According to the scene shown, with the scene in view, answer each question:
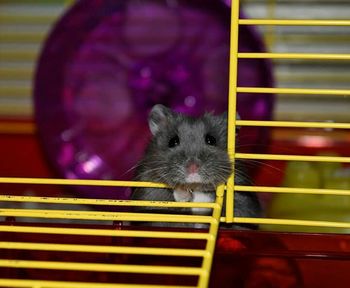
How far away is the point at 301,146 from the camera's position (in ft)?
9.21

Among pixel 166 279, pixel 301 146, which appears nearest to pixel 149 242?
pixel 166 279

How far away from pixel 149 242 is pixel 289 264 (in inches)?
11.5

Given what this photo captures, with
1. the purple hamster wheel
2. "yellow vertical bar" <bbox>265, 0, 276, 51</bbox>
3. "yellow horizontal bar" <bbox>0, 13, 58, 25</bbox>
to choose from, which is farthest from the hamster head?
"yellow horizontal bar" <bbox>0, 13, 58, 25</bbox>

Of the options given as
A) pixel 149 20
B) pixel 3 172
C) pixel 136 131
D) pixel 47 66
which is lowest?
pixel 3 172

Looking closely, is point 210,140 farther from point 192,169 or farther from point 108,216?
point 108,216

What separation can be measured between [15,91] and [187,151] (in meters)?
1.81

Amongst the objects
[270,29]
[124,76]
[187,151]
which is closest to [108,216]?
[187,151]

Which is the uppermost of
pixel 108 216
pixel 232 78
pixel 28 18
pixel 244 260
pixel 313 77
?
pixel 28 18

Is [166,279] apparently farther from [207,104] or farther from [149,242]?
[207,104]

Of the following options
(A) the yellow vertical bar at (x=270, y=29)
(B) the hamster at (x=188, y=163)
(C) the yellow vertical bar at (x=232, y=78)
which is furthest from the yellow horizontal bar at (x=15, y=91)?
(C) the yellow vertical bar at (x=232, y=78)

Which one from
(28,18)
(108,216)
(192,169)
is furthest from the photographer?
(28,18)

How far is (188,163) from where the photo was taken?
1.61m

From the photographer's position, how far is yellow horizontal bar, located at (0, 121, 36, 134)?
121 inches

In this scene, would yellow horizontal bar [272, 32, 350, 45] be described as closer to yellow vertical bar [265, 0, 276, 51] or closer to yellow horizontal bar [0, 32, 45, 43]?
yellow vertical bar [265, 0, 276, 51]
